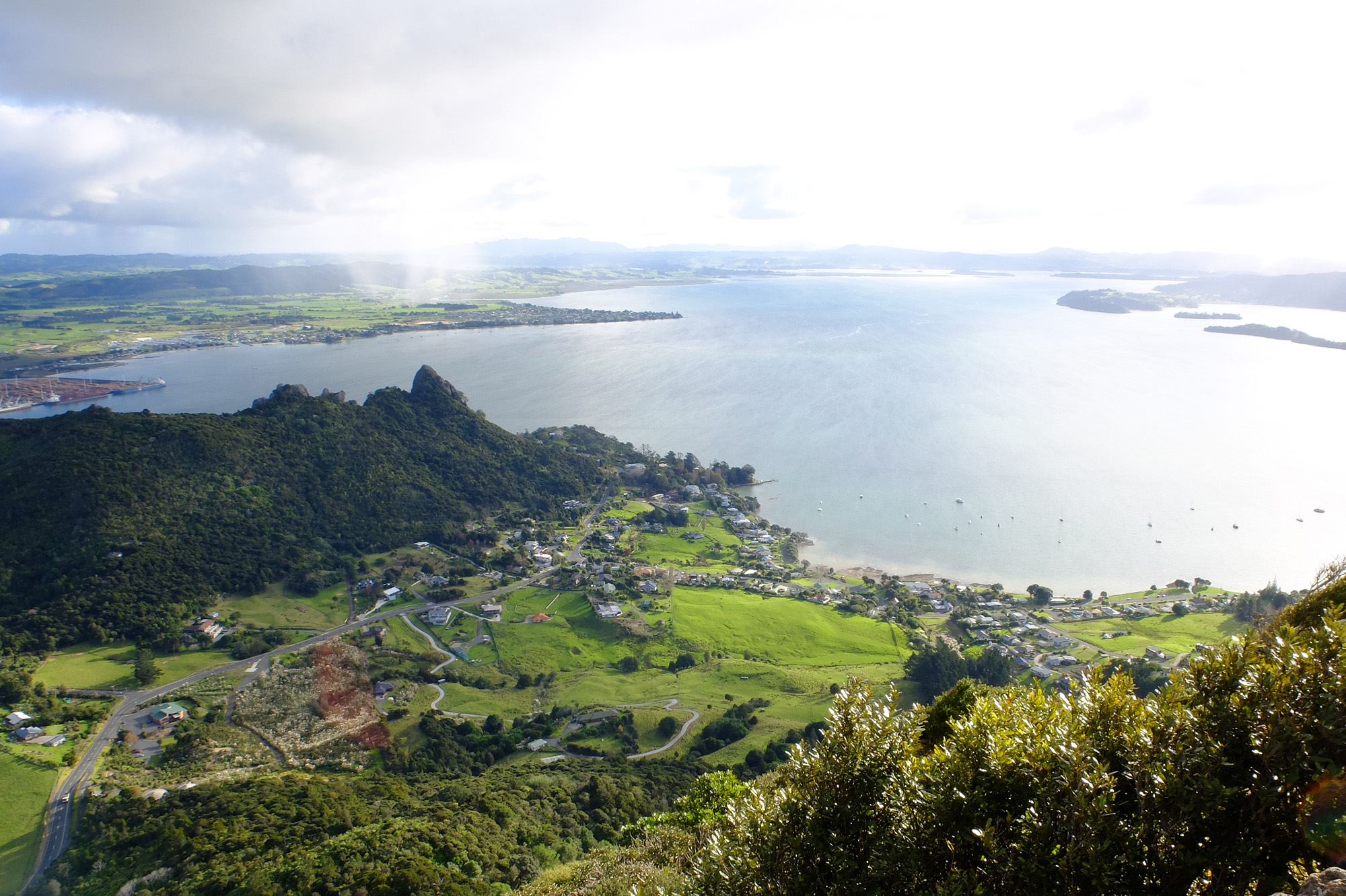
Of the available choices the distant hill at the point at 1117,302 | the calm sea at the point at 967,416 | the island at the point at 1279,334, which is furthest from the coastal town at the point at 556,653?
the distant hill at the point at 1117,302

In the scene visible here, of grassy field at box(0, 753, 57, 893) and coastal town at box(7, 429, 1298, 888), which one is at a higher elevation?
grassy field at box(0, 753, 57, 893)

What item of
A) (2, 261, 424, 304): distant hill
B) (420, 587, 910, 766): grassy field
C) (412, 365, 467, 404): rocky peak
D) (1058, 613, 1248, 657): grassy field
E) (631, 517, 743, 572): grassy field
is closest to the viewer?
(420, 587, 910, 766): grassy field

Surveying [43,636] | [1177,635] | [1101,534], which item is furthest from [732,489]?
[43,636]

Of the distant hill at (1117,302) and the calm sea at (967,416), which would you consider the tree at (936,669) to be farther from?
the distant hill at (1117,302)

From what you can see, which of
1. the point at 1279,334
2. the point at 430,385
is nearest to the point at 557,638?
the point at 430,385

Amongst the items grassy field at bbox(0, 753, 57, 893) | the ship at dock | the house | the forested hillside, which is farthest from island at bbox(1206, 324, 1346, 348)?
the ship at dock

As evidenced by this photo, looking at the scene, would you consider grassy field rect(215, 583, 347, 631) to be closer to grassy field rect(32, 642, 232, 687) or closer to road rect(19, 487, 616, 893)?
road rect(19, 487, 616, 893)

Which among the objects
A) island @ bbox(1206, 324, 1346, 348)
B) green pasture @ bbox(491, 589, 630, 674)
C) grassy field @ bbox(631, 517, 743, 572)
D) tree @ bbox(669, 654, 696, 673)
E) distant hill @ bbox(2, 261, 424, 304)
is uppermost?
distant hill @ bbox(2, 261, 424, 304)
